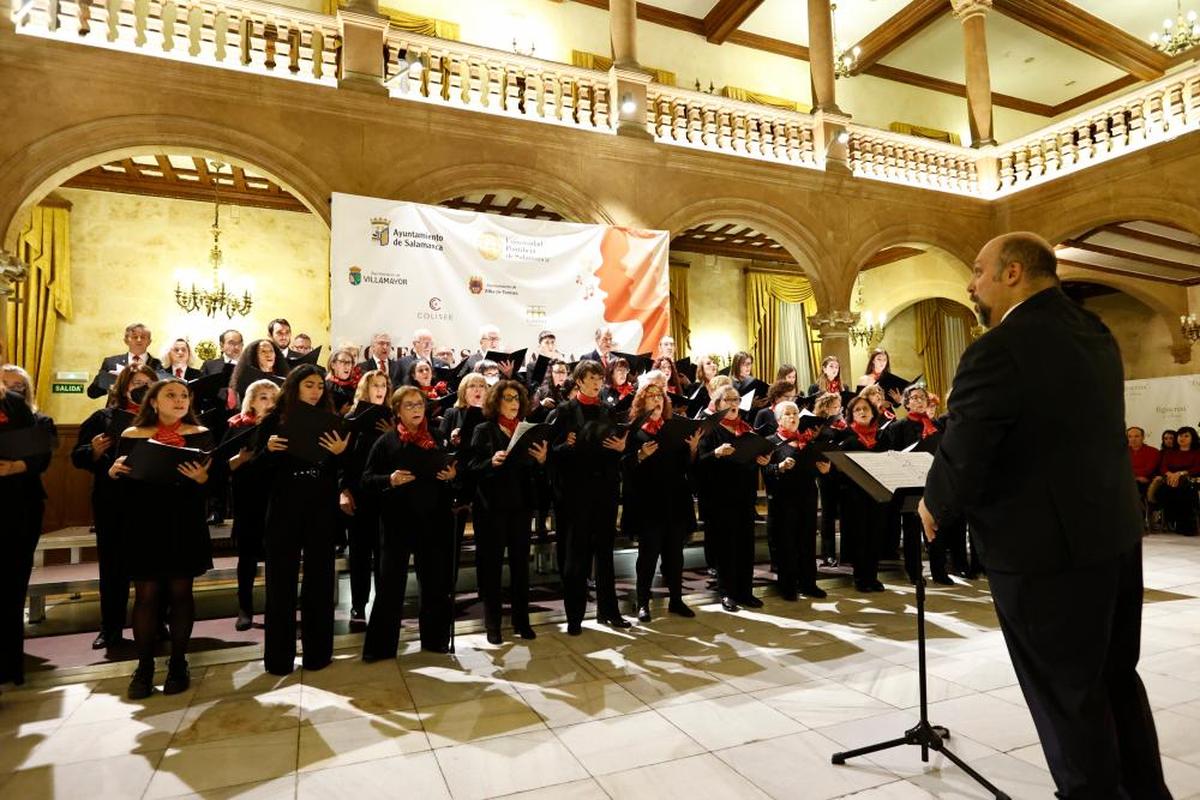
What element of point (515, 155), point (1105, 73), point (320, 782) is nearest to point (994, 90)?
point (1105, 73)

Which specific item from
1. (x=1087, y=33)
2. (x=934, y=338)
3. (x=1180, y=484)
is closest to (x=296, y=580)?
(x=1180, y=484)

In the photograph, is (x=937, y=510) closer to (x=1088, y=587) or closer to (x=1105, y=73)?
(x=1088, y=587)

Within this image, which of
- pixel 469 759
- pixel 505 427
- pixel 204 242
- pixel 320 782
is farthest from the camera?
pixel 204 242

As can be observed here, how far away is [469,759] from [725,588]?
2511 mm

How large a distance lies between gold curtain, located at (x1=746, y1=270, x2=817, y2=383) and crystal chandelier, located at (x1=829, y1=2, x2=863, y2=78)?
346 centimetres

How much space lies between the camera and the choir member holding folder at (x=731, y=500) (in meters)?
4.63

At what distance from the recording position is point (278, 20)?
7.21 meters

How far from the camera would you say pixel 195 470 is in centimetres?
315

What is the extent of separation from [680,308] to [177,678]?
997 cm

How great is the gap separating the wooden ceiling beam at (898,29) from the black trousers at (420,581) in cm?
1187

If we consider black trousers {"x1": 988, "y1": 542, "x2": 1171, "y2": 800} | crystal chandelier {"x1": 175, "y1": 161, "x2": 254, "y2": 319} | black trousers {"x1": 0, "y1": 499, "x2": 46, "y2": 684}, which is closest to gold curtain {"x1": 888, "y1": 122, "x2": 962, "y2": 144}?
crystal chandelier {"x1": 175, "y1": 161, "x2": 254, "y2": 319}

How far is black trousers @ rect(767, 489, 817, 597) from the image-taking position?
483 cm

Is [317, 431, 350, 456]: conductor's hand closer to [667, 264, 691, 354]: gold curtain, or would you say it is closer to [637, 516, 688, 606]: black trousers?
[637, 516, 688, 606]: black trousers

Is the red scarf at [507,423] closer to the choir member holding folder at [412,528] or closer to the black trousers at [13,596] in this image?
the choir member holding folder at [412,528]
